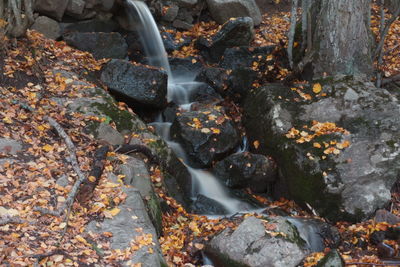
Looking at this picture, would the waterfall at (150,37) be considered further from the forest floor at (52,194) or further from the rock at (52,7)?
the forest floor at (52,194)

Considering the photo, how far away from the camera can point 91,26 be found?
10.3m

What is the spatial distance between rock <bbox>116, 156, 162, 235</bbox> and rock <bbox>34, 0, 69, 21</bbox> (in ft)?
17.7

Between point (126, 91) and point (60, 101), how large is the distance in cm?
172

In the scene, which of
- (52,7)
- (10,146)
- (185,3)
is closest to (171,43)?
(185,3)

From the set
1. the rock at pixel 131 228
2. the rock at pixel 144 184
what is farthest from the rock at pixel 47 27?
the rock at pixel 131 228

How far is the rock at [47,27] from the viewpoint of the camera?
923 centimetres

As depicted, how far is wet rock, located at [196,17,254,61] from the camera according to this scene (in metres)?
11.0

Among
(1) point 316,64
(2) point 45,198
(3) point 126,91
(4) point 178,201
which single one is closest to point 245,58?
(1) point 316,64

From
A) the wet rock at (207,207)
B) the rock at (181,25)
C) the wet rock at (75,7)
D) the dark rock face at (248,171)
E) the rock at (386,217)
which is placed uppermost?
the wet rock at (75,7)

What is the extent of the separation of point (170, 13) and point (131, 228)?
872cm

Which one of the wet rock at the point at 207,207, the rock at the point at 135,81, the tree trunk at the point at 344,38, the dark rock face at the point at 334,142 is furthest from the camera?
the rock at the point at 135,81

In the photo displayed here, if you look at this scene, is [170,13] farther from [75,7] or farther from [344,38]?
[344,38]

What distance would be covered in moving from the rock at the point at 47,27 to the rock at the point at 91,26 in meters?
0.31

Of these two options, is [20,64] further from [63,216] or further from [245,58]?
[245,58]
